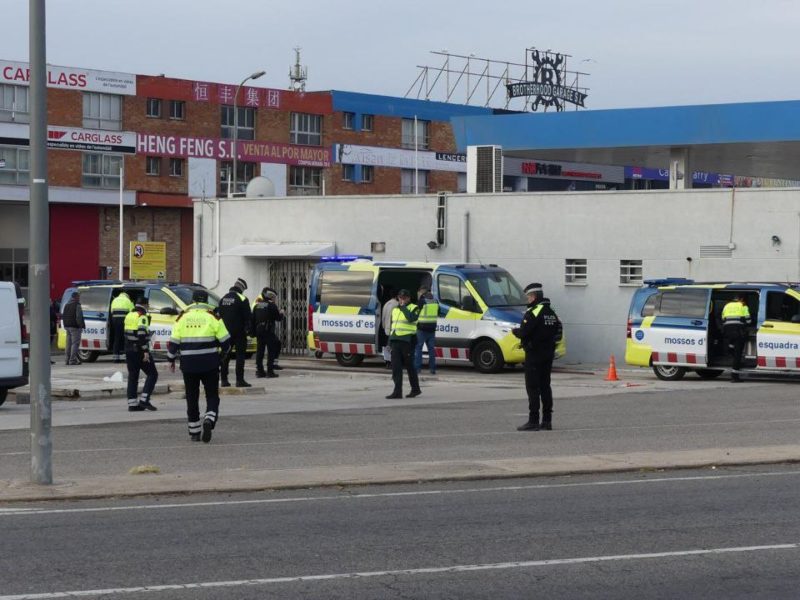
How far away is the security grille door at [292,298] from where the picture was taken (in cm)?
3589

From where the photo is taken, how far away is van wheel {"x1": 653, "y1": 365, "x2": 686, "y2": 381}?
91.7 ft

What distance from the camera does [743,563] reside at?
29.4 ft

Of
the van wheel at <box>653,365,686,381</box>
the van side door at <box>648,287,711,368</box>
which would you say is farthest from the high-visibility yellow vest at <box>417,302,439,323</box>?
the van wheel at <box>653,365,686,381</box>

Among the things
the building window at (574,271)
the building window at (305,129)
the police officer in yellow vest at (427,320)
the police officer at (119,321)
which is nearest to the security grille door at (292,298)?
the police officer at (119,321)

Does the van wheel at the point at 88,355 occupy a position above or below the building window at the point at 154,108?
below

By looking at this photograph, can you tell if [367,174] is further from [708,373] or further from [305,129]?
[708,373]

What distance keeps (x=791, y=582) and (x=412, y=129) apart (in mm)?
75911

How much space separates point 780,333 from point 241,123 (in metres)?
52.5

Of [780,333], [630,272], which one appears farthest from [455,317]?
[780,333]

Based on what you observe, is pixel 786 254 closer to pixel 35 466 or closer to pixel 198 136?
pixel 35 466

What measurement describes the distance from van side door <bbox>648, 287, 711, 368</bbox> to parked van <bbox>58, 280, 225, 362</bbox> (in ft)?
36.5

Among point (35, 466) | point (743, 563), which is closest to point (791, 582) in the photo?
point (743, 563)

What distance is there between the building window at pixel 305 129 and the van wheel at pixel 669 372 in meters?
51.4

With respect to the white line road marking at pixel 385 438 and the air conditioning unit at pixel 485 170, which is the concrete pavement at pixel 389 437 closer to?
the white line road marking at pixel 385 438
